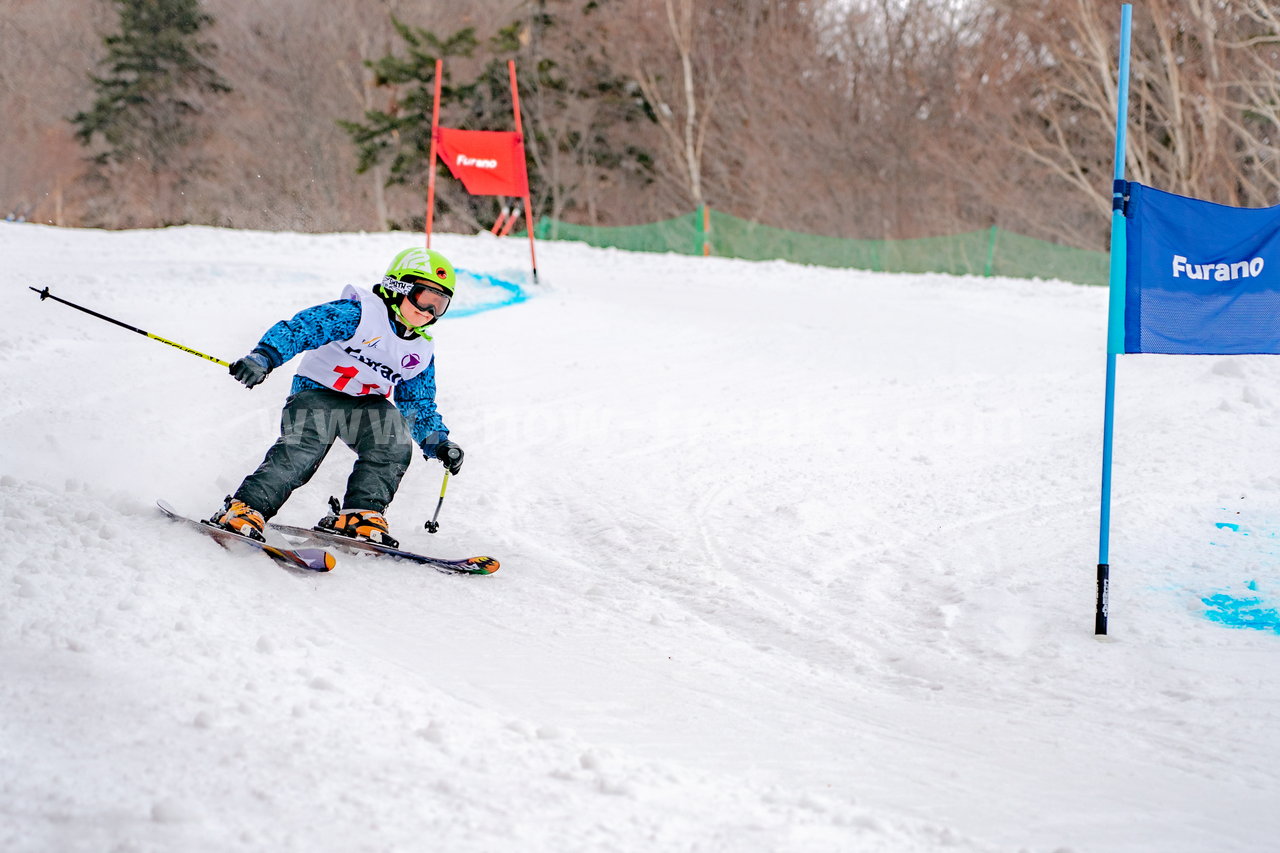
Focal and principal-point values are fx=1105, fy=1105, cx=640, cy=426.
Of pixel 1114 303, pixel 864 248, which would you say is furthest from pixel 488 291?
pixel 1114 303

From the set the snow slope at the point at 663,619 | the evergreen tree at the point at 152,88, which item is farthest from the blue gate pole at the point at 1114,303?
the evergreen tree at the point at 152,88

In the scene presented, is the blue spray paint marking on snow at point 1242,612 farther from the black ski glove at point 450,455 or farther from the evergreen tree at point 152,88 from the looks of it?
the evergreen tree at point 152,88

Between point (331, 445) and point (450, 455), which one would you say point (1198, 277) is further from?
point (331, 445)

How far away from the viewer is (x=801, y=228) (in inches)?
1236

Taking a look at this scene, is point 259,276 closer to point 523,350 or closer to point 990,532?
point 523,350

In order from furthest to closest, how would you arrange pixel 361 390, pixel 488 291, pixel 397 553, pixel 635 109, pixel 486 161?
1. pixel 635 109
2. pixel 486 161
3. pixel 488 291
4. pixel 361 390
5. pixel 397 553

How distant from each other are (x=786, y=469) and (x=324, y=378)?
10.8 feet

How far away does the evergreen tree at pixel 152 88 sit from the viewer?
3541cm

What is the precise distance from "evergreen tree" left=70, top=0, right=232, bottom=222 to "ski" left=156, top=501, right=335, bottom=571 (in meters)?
35.5

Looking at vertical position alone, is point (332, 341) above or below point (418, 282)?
below

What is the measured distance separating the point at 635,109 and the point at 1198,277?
99.1 feet

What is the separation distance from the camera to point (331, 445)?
530 cm

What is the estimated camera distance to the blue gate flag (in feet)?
15.3

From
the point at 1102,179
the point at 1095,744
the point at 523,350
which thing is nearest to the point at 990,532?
the point at 1095,744
